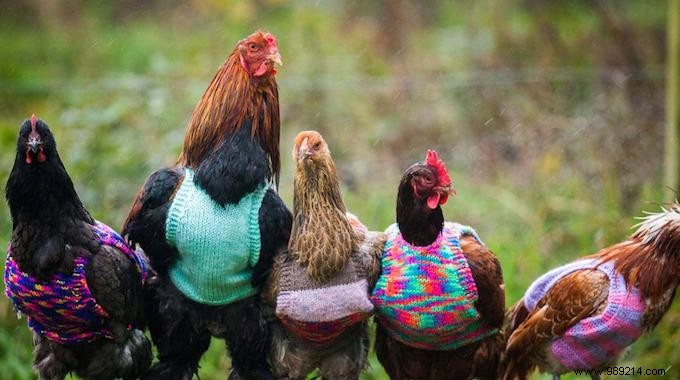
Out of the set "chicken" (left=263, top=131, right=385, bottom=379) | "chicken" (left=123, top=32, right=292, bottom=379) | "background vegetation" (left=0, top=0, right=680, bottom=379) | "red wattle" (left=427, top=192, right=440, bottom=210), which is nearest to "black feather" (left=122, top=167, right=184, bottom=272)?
"chicken" (left=123, top=32, right=292, bottom=379)

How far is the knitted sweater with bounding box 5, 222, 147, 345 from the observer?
3.07 meters

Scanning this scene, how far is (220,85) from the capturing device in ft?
10.8

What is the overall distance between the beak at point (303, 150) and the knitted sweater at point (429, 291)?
0.52 meters

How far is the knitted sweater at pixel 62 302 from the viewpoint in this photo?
307cm

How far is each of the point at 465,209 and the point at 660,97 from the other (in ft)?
6.53

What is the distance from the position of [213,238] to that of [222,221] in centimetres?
7

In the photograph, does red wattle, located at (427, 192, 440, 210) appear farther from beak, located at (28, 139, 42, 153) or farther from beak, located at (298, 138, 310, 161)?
beak, located at (28, 139, 42, 153)

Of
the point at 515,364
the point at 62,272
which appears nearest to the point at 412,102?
the point at 515,364

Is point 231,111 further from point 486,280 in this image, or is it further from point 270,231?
point 486,280

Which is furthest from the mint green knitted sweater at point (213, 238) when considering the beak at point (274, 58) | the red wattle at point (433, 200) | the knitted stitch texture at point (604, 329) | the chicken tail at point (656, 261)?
the chicken tail at point (656, 261)

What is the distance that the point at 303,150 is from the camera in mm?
3195

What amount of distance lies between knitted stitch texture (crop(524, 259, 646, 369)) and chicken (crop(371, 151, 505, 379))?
0.99 ft

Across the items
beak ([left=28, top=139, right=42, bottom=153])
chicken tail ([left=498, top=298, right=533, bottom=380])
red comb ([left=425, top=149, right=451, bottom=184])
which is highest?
beak ([left=28, top=139, right=42, bottom=153])

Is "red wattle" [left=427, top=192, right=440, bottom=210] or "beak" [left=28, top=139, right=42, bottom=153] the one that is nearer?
"beak" [left=28, top=139, right=42, bottom=153]
